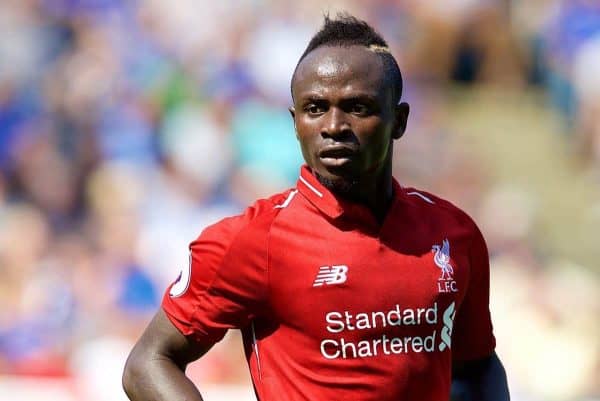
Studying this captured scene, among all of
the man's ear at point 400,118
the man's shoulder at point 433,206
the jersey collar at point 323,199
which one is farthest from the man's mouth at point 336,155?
the man's shoulder at point 433,206

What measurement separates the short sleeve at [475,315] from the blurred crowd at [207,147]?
3885 millimetres

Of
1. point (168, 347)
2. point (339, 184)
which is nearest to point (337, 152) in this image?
point (339, 184)

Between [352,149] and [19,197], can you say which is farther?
[19,197]

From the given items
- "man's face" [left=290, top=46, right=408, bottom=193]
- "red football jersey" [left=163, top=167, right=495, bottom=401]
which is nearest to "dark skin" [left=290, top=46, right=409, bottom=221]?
"man's face" [left=290, top=46, right=408, bottom=193]

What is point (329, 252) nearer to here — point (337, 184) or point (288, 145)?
point (337, 184)

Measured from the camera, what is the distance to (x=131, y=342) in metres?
7.20

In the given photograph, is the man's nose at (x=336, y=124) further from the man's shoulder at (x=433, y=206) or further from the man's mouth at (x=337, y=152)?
the man's shoulder at (x=433, y=206)

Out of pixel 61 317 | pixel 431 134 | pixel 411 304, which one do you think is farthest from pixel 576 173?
pixel 411 304

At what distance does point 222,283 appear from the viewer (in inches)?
119

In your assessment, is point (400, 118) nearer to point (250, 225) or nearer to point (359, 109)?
point (359, 109)

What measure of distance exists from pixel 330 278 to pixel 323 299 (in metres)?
0.06

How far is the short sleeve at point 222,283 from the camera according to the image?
9.87 ft

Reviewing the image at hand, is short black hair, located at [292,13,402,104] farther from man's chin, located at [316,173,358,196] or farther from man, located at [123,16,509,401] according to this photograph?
man's chin, located at [316,173,358,196]

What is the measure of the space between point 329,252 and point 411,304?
0.25m
